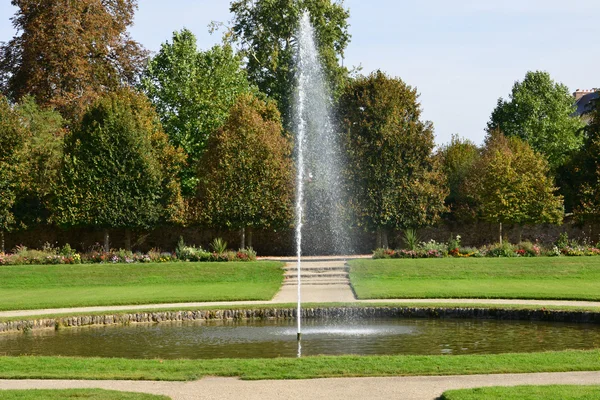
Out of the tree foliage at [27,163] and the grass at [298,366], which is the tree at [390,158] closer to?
the tree foliage at [27,163]

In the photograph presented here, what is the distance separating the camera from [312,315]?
20.9 m

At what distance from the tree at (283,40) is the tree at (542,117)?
47.7 ft

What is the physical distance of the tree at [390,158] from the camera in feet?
128

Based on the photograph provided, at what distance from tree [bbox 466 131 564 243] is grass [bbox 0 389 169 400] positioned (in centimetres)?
3408

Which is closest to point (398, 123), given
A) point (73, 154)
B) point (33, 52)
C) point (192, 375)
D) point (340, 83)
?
point (340, 83)

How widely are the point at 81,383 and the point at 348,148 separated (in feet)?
94.1

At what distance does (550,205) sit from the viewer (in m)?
42.3

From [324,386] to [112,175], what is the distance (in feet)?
96.2

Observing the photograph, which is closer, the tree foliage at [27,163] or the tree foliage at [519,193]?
the tree foliage at [27,163]

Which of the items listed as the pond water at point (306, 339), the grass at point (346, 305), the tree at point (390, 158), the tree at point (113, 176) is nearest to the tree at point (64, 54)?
the tree at point (113, 176)

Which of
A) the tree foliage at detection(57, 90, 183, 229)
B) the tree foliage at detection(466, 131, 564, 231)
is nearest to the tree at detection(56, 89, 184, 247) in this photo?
the tree foliage at detection(57, 90, 183, 229)

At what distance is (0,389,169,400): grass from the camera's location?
1022 centimetres

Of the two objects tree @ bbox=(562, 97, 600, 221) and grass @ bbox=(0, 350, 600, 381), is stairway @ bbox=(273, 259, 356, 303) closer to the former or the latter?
grass @ bbox=(0, 350, 600, 381)

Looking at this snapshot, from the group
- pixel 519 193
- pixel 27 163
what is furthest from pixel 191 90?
pixel 519 193
